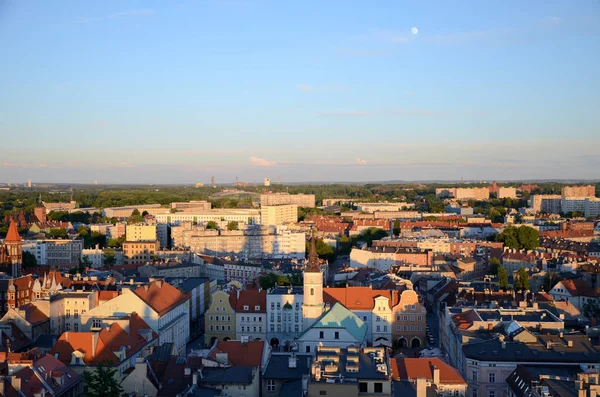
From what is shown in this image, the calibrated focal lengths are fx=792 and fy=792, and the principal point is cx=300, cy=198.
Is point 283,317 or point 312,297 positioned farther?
point 283,317

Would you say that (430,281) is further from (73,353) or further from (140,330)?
(73,353)

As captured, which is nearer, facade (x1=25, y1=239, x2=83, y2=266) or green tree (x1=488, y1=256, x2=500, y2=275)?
green tree (x1=488, y1=256, x2=500, y2=275)

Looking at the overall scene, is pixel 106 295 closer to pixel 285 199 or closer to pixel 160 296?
pixel 160 296

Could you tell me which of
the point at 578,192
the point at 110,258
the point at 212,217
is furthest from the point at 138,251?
the point at 578,192

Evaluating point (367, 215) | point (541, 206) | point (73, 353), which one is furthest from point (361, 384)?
point (541, 206)

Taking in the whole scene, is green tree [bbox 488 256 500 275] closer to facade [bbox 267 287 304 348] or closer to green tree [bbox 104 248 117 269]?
facade [bbox 267 287 304 348]

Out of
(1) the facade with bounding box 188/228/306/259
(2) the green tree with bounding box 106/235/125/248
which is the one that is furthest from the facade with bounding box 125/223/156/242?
(1) the facade with bounding box 188/228/306/259
